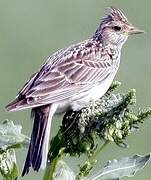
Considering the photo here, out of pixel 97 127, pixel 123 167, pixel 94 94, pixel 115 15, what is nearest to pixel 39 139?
pixel 123 167

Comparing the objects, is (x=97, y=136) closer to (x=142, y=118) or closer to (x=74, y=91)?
(x=142, y=118)

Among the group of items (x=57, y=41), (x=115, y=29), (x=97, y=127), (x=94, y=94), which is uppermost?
(x=97, y=127)

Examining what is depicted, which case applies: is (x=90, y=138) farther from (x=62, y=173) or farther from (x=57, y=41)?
(x=57, y=41)

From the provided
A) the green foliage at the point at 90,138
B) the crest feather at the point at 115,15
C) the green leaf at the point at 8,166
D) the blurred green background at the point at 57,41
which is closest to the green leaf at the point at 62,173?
the green foliage at the point at 90,138

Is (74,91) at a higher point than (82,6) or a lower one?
higher

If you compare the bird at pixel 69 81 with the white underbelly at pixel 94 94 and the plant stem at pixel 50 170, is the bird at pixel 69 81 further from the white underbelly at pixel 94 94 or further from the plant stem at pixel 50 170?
the plant stem at pixel 50 170

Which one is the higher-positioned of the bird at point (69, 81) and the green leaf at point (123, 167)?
the bird at point (69, 81)

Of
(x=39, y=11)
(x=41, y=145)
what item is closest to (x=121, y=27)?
(x=41, y=145)

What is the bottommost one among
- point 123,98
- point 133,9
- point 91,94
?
point 133,9
